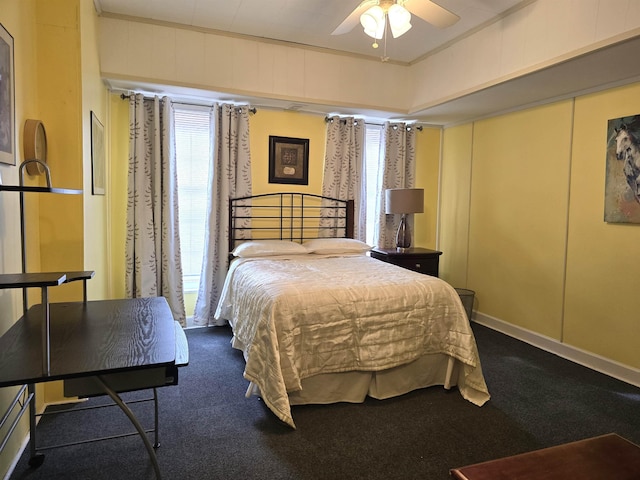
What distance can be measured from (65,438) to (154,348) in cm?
130

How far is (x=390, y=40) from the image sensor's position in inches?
145

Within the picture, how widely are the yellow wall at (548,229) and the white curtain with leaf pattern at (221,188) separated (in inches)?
98.1

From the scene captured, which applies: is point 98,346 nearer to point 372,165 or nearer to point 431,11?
point 431,11

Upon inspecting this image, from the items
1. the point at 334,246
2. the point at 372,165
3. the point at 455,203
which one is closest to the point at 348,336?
the point at 334,246

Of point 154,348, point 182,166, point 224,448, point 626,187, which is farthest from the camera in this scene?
point 182,166

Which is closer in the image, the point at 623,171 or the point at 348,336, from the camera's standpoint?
the point at 348,336

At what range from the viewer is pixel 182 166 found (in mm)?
3973

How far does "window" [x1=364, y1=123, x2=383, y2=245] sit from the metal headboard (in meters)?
0.39

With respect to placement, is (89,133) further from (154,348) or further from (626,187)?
(626,187)

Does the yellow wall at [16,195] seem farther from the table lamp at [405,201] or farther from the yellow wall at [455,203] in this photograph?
the yellow wall at [455,203]

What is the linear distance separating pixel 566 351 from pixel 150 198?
155 inches

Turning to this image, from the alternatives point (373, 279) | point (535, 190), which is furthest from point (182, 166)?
point (535, 190)

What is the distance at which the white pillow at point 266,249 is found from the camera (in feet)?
12.1

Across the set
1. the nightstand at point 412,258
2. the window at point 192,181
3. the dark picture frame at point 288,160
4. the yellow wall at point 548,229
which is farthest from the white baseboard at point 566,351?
the window at point 192,181
